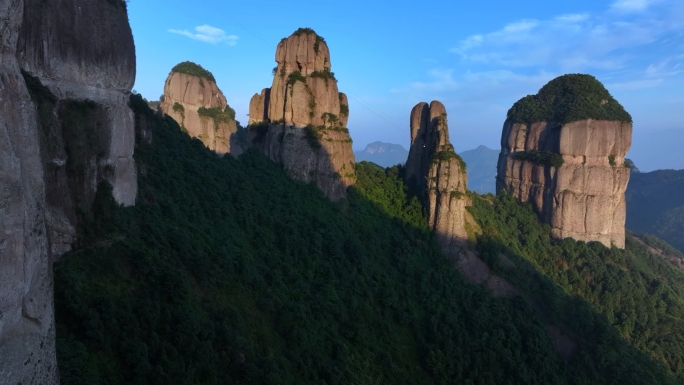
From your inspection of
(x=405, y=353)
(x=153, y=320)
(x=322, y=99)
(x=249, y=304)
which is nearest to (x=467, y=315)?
(x=405, y=353)

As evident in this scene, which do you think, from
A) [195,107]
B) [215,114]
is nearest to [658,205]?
[215,114]

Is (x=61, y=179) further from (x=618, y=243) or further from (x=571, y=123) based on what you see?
(x=618, y=243)

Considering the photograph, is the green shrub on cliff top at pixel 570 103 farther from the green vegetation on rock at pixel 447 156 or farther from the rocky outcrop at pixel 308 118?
the rocky outcrop at pixel 308 118

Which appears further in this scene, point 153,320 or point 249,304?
point 249,304

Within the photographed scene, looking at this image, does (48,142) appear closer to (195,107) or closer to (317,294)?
(317,294)

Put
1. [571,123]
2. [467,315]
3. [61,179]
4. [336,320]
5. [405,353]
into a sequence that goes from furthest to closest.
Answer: [571,123] → [467,315] → [405,353] → [336,320] → [61,179]

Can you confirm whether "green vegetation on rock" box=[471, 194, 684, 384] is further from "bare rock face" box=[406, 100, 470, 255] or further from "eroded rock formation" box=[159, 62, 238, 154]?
"eroded rock formation" box=[159, 62, 238, 154]

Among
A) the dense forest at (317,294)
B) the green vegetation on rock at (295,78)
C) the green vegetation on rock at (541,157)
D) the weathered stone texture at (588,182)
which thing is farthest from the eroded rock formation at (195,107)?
the weathered stone texture at (588,182)
